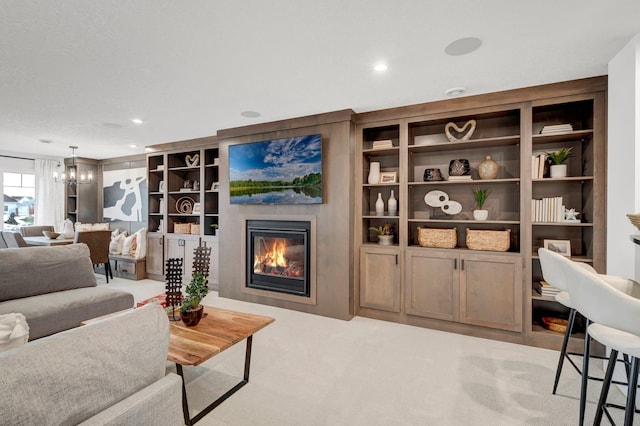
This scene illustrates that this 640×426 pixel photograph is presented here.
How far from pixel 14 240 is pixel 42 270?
2758mm

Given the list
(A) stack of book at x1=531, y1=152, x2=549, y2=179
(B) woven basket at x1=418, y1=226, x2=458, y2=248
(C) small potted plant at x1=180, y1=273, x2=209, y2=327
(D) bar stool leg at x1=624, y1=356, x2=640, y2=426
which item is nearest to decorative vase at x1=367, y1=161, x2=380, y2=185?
(B) woven basket at x1=418, y1=226, x2=458, y2=248

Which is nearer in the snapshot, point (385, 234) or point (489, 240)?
point (489, 240)

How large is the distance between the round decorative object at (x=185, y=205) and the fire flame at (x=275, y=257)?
2081mm

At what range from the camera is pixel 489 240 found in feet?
10.3

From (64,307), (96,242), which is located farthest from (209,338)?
(96,242)

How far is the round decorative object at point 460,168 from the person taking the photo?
332 centimetres

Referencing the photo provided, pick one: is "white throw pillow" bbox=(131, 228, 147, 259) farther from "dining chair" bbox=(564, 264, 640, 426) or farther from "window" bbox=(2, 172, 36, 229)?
"dining chair" bbox=(564, 264, 640, 426)

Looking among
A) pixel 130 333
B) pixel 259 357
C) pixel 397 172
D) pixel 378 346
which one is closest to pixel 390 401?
pixel 378 346

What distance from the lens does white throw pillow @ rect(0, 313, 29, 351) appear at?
1.16m

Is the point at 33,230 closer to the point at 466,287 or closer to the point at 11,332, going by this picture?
the point at 11,332

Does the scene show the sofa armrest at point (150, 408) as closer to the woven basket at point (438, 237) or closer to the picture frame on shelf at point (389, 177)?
the woven basket at point (438, 237)

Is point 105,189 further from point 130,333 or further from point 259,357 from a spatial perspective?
point 130,333

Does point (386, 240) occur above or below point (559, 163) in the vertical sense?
below

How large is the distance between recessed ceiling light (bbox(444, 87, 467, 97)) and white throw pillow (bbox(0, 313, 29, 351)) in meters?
3.34
